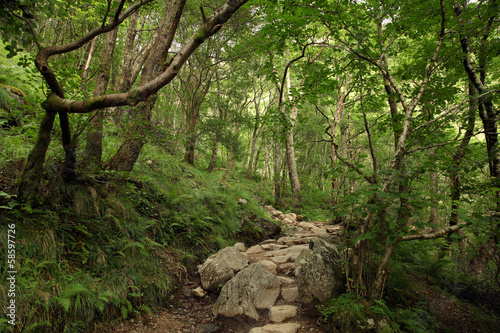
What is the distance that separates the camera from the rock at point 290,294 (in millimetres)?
4006

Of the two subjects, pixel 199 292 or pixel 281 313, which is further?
pixel 199 292

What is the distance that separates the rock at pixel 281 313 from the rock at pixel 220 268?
1209 millimetres

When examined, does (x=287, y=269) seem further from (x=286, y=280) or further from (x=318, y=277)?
(x=318, y=277)

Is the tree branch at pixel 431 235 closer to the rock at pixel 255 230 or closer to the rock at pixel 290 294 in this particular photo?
the rock at pixel 290 294

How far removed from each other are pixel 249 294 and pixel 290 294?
29.3 inches

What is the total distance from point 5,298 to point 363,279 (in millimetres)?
4462

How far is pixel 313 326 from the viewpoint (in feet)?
10.8

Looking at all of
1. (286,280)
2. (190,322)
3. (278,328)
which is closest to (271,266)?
(286,280)

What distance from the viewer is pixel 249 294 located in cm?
402

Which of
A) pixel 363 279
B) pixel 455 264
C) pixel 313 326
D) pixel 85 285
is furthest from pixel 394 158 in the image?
pixel 85 285

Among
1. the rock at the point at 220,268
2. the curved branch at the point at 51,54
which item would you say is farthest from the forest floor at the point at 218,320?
the curved branch at the point at 51,54

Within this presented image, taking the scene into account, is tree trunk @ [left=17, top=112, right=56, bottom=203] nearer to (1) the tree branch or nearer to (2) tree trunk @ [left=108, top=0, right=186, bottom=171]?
(2) tree trunk @ [left=108, top=0, right=186, bottom=171]

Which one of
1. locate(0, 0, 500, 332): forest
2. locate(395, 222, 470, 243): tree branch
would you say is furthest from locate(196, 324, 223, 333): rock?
locate(395, 222, 470, 243): tree branch

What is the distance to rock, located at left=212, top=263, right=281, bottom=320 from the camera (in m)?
3.83
